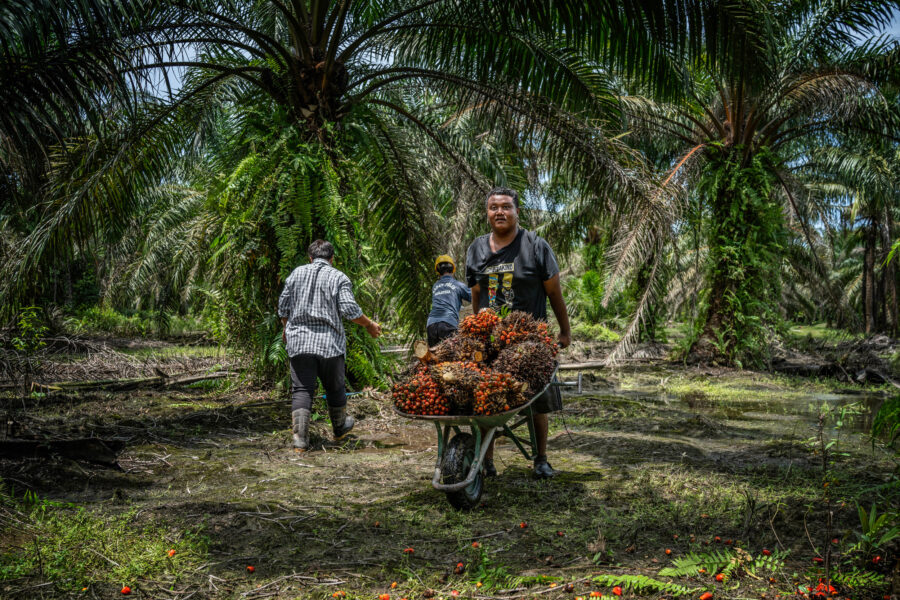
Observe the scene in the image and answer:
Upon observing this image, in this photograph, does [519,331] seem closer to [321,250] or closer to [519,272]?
[519,272]

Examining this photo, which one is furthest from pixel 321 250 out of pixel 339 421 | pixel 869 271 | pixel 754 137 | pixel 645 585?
pixel 869 271

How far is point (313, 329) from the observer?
5844mm

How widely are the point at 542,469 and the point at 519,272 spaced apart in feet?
5.11

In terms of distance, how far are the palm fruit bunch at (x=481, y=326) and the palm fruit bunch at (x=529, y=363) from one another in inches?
7.4

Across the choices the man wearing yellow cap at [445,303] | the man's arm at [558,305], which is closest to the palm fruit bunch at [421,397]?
the man's arm at [558,305]

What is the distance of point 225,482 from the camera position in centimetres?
468

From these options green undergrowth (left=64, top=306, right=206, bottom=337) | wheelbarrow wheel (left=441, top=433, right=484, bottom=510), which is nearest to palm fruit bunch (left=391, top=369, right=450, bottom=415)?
wheelbarrow wheel (left=441, top=433, right=484, bottom=510)

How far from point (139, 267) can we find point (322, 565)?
1573cm

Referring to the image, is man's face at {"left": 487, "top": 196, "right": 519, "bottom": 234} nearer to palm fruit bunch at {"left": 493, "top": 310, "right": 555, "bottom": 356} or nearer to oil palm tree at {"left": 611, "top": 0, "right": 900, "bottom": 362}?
palm fruit bunch at {"left": 493, "top": 310, "right": 555, "bottom": 356}

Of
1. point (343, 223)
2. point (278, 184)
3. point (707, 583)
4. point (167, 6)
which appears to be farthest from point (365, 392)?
point (707, 583)

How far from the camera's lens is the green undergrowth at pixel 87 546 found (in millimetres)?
2891

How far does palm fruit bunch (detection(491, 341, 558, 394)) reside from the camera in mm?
4121

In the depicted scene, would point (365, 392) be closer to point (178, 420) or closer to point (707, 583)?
point (178, 420)

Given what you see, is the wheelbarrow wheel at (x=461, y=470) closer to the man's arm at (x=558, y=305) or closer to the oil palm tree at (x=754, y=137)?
the man's arm at (x=558, y=305)
